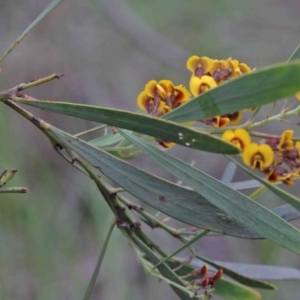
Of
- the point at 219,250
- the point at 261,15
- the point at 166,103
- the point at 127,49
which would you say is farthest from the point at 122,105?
the point at 166,103

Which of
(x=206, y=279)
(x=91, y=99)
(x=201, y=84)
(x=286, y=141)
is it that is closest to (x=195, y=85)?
(x=201, y=84)

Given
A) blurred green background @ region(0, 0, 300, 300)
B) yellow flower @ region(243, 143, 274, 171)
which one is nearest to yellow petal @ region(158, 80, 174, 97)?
yellow flower @ region(243, 143, 274, 171)

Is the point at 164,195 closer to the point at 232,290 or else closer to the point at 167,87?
the point at 167,87

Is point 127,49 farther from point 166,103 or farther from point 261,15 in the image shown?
point 166,103

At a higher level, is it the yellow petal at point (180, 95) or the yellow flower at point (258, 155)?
the yellow petal at point (180, 95)

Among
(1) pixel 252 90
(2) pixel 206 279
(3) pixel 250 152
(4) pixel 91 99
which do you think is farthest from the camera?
(4) pixel 91 99

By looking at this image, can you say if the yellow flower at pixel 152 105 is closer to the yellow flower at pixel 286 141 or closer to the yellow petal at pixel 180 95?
the yellow petal at pixel 180 95

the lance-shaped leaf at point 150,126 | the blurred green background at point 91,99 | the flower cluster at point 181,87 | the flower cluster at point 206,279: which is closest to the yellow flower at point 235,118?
the flower cluster at point 181,87
